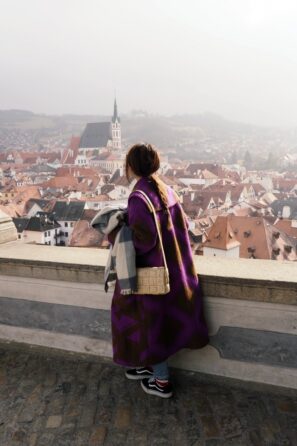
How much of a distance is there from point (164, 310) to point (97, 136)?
286ft

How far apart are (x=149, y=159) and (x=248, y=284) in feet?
2.48

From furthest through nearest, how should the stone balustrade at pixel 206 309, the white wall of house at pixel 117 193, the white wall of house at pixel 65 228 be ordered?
1. the white wall of house at pixel 117 193
2. the white wall of house at pixel 65 228
3. the stone balustrade at pixel 206 309

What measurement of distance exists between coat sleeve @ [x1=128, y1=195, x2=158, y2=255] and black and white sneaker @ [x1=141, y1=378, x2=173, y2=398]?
773 mm

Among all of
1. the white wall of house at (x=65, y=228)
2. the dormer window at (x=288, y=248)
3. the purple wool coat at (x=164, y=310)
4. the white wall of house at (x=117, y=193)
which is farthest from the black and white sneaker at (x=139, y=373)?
the white wall of house at (x=117, y=193)

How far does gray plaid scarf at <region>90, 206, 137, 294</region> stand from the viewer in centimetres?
180

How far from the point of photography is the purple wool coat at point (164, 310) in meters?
1.86

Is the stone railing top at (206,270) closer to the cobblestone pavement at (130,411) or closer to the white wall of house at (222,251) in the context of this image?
the cobblestone pavement at (130,411)

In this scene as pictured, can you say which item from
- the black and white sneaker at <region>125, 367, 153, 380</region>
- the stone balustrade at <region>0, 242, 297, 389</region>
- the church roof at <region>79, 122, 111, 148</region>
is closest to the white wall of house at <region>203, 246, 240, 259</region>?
the stone balustrade at <region>0, 242, 297, 389</region>

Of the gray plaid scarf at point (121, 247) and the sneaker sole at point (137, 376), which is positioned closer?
the gray plaid scarf at point (121, 247)

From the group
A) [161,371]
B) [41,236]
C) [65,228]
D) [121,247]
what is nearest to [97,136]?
[65,228]

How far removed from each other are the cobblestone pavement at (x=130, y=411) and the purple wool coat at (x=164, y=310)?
259 millimetres

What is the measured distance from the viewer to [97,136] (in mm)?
86562

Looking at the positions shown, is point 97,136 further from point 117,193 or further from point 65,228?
point 65,228

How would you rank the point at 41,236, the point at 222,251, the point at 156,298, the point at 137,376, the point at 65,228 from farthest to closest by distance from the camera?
the point at 65,228 → the point at 41,236 → the point at 222,251 → the point at 137,376 → the point at 156,298
